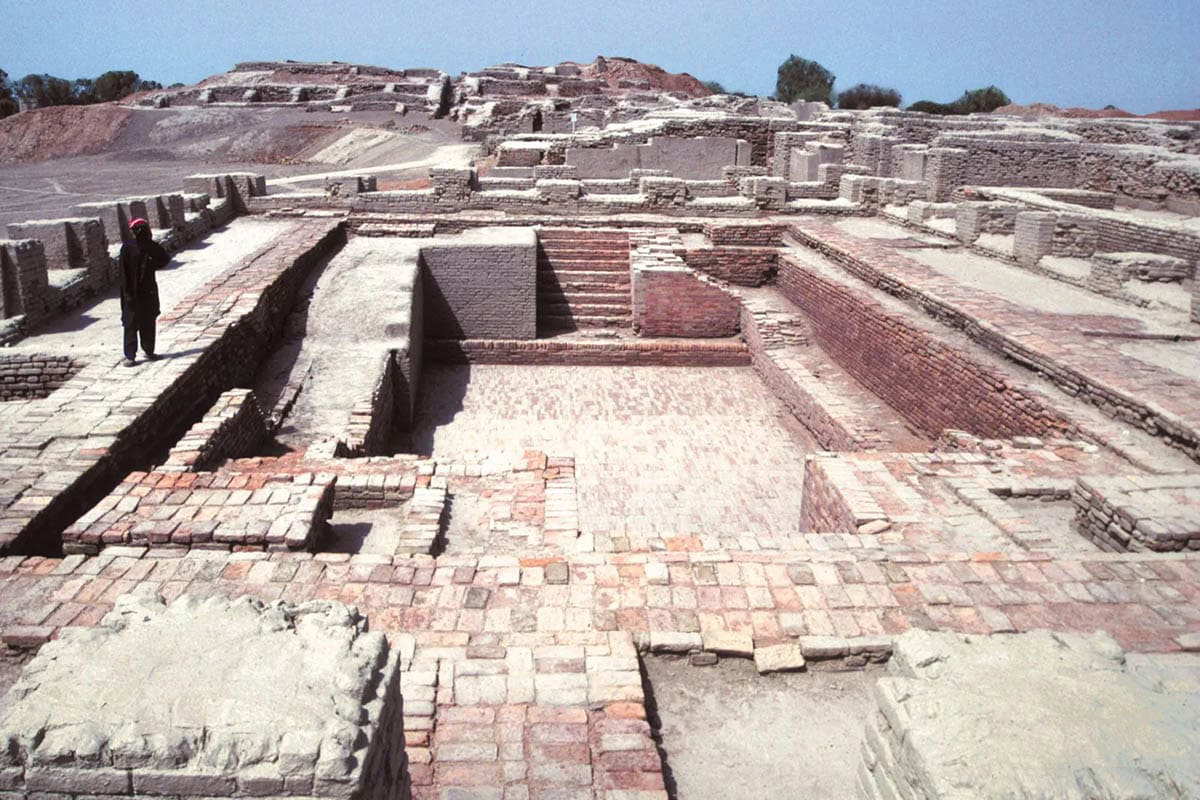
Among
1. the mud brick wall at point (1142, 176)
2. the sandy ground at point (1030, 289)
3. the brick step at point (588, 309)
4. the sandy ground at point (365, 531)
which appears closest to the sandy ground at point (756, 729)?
the sandy ground at point (365, 531)

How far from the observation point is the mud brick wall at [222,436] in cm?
507

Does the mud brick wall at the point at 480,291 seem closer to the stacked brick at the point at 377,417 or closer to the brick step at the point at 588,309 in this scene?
the brick step at the point at 588,309

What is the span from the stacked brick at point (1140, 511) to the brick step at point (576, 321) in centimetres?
735

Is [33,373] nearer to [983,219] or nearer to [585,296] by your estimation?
[585,296]

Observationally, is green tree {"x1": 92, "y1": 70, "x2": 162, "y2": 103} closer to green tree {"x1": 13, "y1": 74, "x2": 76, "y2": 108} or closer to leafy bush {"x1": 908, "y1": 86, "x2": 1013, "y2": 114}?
green tree {"x1": 13, "y1": 74, "x2": 76, "y2": 108}

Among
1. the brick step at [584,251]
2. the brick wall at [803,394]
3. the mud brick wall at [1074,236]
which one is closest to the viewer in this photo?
the brick wall at [803,394]

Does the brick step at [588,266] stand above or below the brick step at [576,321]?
above

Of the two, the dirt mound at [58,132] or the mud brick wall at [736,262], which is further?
the dirt mound at [58,132]

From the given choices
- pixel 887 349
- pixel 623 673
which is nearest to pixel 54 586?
pixel 623 673

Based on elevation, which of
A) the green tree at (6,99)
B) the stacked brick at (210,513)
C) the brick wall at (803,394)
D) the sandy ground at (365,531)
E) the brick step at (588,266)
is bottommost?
the brick wall at (803,394)

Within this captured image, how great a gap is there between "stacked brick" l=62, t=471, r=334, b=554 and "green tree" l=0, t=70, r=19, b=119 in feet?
129

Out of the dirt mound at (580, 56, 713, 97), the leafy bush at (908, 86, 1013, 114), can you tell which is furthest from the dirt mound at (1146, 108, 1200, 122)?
the dirt mound at (580, 56, 713, 97)

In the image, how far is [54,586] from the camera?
12.2 feet

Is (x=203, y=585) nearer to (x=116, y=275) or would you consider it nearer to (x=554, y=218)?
(x=116, y=275)
